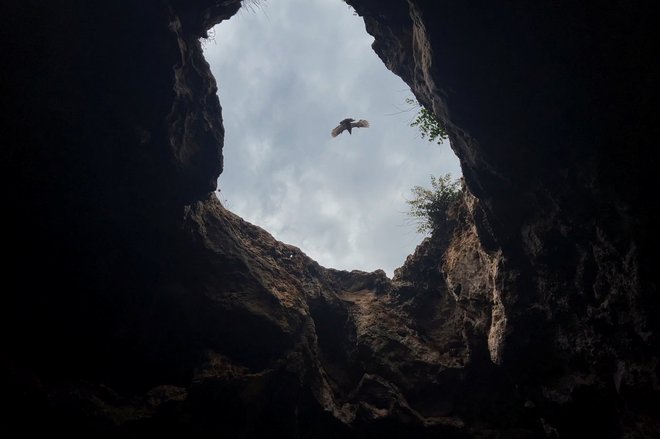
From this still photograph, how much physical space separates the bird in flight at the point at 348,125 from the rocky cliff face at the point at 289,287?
414 centimetres

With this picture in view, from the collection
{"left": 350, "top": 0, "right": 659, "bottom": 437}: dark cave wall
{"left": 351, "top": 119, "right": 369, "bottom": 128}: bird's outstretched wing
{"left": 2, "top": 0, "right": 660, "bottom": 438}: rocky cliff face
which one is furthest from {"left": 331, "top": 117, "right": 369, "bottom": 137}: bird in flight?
{"left": 350, "top": 0, "right": 659, "bottom": 437}: dark cave wall

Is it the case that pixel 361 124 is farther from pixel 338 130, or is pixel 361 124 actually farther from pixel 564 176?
pixel 564 176

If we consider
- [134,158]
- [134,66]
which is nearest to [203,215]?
[134,158]

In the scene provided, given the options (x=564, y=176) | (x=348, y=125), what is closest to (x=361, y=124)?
(x=348, y=125)

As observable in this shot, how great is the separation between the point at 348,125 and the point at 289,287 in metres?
8.21

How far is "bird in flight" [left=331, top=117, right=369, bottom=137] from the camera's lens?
17.9m

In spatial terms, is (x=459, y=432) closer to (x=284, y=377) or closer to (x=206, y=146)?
(x=284, y=377)

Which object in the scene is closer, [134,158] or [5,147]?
[5,147]

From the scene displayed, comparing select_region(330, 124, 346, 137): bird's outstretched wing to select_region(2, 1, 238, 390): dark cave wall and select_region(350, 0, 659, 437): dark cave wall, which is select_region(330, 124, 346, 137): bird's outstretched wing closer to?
select_region(2, 1, 238, 390): dark cave wall

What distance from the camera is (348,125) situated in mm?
18031

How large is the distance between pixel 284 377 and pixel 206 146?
7.34m

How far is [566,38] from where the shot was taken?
819 centimetres

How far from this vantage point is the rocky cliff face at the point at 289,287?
8188 mm

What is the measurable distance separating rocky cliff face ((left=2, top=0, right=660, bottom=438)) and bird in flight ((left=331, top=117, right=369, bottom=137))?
13.6 ft
